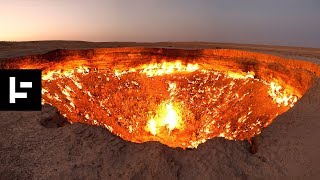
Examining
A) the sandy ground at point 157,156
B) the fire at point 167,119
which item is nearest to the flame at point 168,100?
the fire at point 167,119

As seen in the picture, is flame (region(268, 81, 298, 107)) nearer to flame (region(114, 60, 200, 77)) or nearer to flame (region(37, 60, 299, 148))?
flame (region(37, 60, 299, 148))

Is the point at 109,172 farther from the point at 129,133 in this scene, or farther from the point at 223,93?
the point at 223,93

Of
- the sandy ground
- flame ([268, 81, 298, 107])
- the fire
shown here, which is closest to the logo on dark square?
the sandy ground

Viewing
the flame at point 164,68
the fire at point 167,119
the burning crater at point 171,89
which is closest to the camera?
the burning crater at point 171,89

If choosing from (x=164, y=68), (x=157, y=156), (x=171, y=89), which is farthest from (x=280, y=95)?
(x=157, y=156)

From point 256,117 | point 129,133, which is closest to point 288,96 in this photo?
point 256,117

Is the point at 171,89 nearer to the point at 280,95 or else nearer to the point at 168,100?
the point at 168,100

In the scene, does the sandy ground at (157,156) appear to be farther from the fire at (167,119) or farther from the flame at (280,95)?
the fire at (167,119)
